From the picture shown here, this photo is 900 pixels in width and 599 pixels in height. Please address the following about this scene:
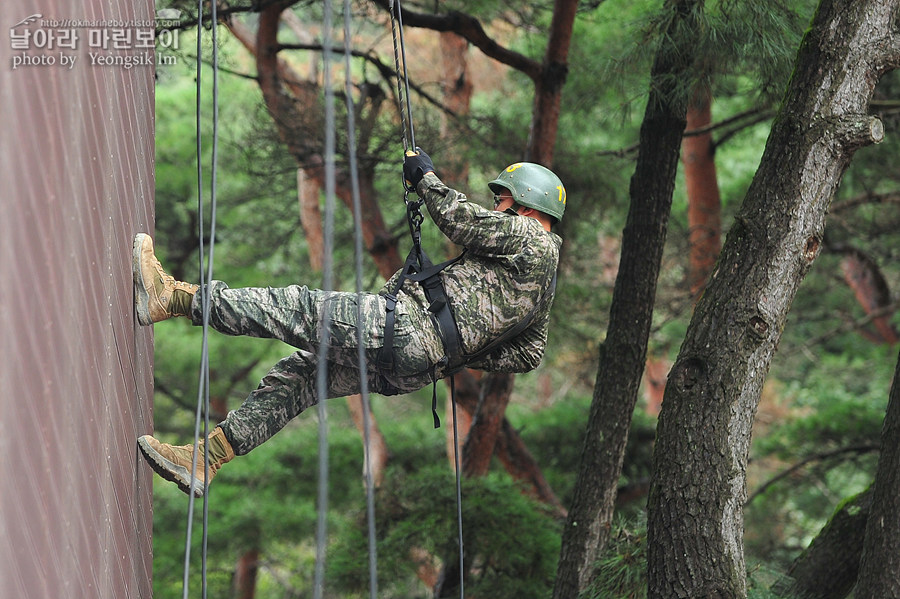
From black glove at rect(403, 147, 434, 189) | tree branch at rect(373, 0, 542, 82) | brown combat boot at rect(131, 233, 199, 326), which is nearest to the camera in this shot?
brown combat boot at rect(131, 233, 199, 326)

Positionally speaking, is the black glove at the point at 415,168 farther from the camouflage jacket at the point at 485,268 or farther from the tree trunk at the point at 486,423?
the tree trunk at the point at 486,423

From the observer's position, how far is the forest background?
5770 mm

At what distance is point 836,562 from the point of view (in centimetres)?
536

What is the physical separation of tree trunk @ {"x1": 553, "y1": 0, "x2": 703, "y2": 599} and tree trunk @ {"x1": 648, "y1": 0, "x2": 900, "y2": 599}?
1499mm

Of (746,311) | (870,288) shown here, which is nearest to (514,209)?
(746,311)

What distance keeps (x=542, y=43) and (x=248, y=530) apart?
6.91 m

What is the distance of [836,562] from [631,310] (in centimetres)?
182

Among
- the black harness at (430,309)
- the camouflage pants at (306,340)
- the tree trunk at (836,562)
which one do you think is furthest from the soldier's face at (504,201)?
the tree trunk at (836,562)

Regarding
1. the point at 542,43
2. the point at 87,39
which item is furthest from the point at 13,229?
the point at 542,43

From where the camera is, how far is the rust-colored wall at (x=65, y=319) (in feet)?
6.20

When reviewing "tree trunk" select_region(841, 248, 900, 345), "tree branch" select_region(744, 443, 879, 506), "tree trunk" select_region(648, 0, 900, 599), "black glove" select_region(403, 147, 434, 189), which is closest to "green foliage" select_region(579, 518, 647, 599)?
"tree trunk" select_region(648, 0, 900, 599)

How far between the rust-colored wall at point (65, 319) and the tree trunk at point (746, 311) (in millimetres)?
2113

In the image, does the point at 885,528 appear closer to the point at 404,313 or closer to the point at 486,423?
the point at 404,313

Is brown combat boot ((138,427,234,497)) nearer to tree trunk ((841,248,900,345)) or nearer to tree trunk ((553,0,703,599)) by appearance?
tree trunk ((553,0,703,599))
